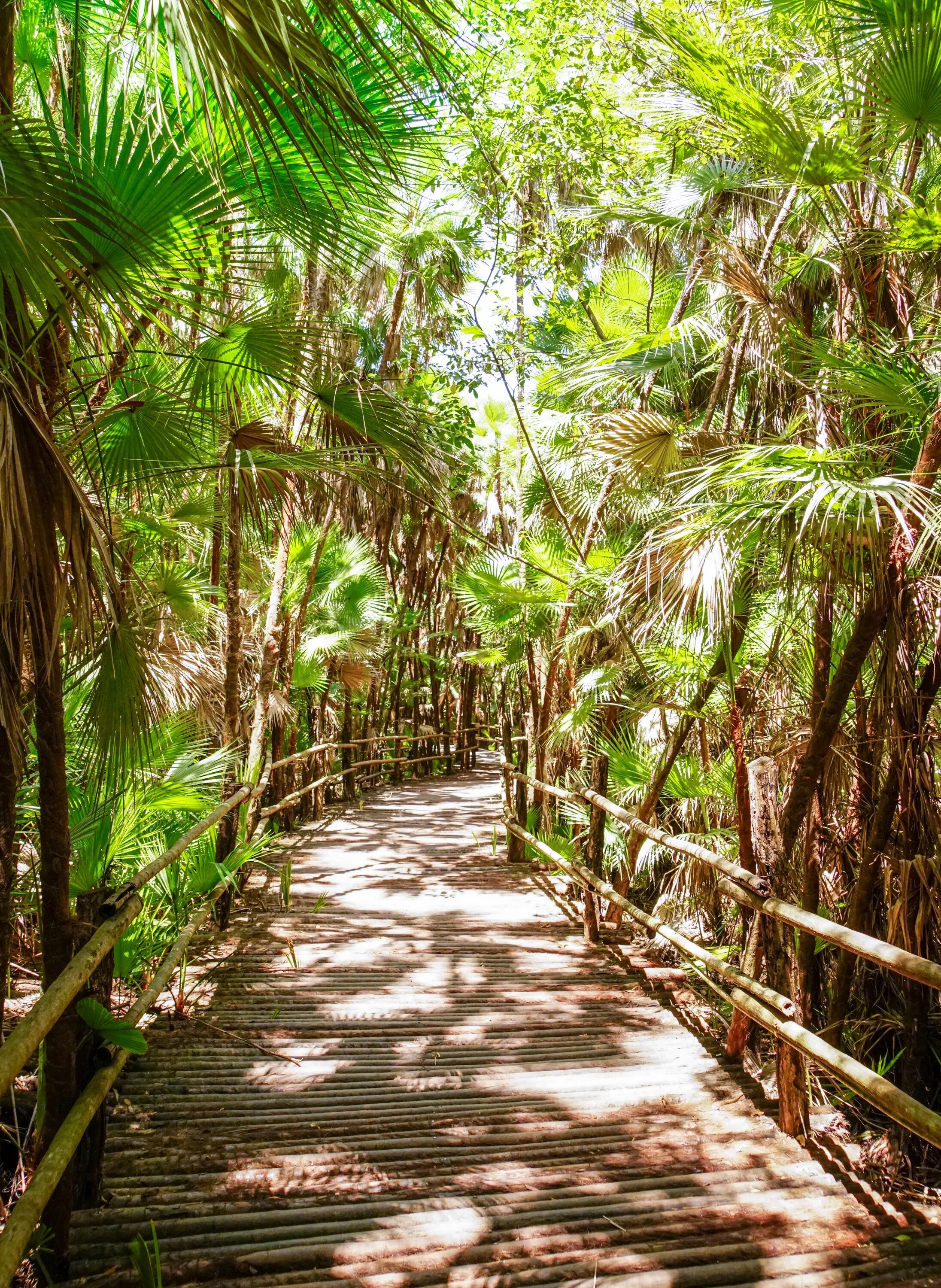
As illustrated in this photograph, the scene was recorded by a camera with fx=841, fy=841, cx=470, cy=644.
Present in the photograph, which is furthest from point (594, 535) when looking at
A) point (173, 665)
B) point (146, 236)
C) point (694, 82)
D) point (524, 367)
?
point (146, 236)

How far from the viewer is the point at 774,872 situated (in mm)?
2998

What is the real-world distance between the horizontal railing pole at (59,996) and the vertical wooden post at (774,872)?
2.05m

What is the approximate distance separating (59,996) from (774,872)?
2.30 metres

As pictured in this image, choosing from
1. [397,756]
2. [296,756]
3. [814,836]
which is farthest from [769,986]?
[397,756]

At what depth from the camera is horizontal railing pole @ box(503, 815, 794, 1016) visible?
2.73 meters

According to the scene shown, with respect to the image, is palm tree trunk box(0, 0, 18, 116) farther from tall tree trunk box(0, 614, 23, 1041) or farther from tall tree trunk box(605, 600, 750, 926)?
tall tree trunk box(605, 600, 750, 926)

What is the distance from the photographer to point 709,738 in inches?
219

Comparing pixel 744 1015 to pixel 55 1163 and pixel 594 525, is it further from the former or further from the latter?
pixel 594 525

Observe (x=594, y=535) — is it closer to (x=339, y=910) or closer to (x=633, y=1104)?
(x=339, y=910)

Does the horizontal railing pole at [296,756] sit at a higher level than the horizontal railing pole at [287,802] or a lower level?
higher

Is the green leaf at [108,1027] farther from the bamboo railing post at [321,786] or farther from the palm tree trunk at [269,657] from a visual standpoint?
the bamboo railing post at [321,786]

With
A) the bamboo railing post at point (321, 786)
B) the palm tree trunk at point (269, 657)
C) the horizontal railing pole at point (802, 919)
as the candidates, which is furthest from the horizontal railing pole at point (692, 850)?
the bamboo railing post at point (321, 786)

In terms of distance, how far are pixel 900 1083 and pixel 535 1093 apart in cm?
151

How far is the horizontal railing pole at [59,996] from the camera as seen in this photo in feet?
4.80
